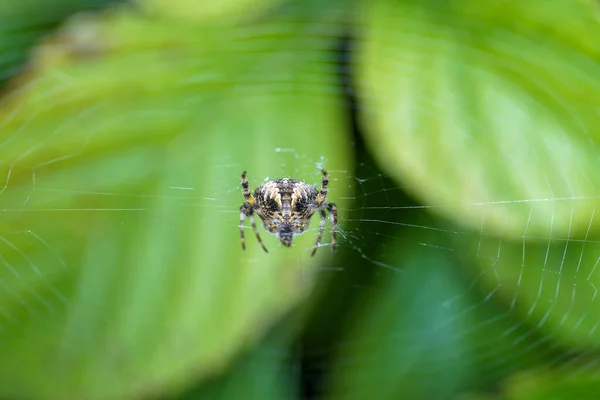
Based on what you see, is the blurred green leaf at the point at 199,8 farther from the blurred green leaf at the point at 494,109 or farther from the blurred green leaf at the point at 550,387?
the blurred green leaf at the point at 550,387

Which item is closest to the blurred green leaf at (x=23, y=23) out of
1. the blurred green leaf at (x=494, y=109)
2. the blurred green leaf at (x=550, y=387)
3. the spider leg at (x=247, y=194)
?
the spider leg at (x=247, y=194)

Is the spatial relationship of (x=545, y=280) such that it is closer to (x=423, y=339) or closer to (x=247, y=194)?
(x=423, y=339)

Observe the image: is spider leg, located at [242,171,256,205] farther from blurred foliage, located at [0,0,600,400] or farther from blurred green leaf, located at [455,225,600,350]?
blurred green leaf, located at [455,225,600,350]

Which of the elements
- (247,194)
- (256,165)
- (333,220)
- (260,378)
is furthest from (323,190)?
(260,378)

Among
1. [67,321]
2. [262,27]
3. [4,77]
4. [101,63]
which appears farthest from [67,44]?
[67,321]

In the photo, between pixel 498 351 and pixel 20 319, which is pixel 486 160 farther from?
pixel 20 319

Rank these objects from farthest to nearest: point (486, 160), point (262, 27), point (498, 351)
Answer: point (498, 351) → point (262, 27) → point (486, 160)
